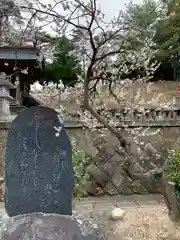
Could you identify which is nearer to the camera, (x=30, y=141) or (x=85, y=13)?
(x=30, y=141)

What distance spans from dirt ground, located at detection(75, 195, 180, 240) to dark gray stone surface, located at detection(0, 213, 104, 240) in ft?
4.28

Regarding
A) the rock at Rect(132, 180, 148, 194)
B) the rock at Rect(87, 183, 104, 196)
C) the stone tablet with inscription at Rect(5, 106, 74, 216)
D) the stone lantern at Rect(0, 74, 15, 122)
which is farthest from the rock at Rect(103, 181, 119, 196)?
the stone tablet with inscription at Rect(5, 106, 74, 216)

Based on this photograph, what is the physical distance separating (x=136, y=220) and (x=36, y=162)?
11.1 feet

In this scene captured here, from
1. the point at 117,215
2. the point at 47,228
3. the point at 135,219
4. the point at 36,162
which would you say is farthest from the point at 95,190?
the point at 47,228

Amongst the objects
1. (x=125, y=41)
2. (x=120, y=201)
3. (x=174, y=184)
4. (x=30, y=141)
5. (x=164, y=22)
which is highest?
(x=164, y=22)

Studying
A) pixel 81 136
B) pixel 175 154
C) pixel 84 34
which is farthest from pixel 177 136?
pixel 84 34

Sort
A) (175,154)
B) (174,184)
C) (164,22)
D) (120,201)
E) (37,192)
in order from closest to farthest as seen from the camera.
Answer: (37,192) < (174,184) < (175,154) < (120,201) < (164,22)

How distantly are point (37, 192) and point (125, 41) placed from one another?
7.99 feet

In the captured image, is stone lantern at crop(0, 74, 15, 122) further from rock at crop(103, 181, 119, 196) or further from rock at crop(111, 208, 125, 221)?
rock at crop(111, 208, 125, 221)

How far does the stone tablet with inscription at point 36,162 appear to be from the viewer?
4.16 m

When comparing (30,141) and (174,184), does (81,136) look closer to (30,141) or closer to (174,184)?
(174,184)

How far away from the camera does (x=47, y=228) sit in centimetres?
369

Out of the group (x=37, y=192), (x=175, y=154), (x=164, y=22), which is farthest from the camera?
(x=164, y=22)

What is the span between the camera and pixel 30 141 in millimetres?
4191
